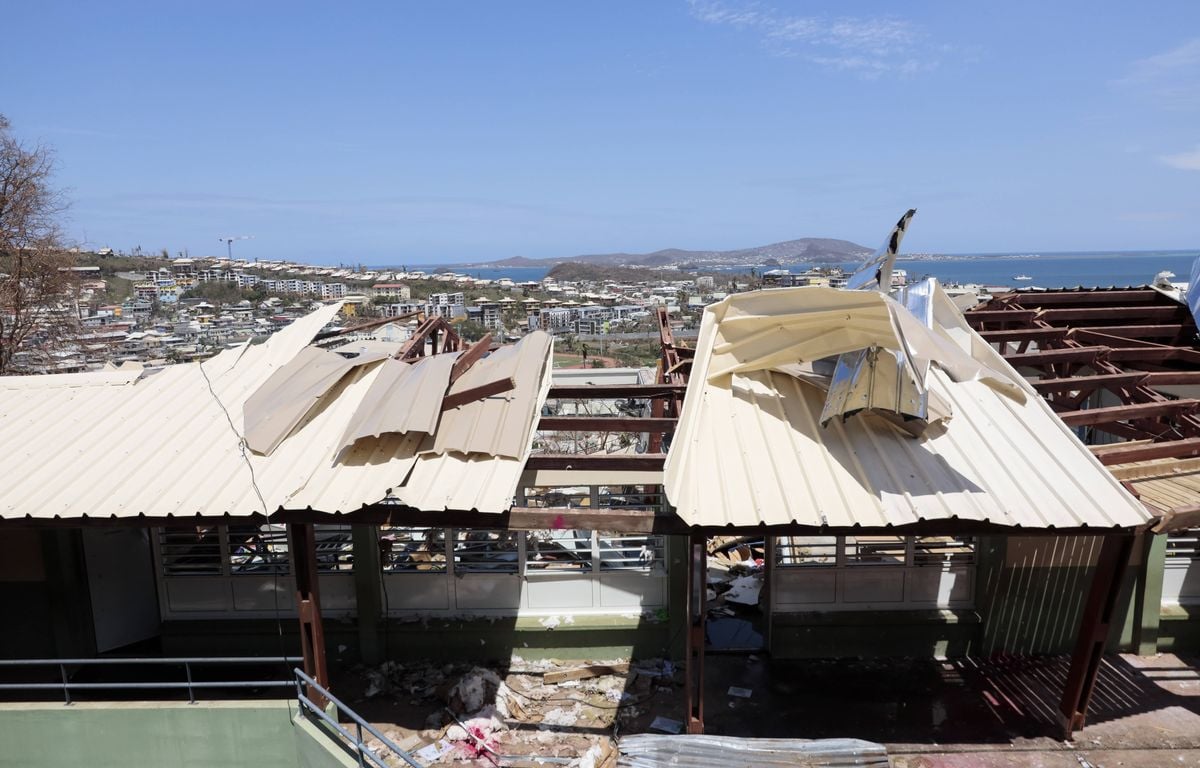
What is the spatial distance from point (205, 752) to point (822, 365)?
8.05m

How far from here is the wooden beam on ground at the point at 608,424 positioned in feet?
27.6

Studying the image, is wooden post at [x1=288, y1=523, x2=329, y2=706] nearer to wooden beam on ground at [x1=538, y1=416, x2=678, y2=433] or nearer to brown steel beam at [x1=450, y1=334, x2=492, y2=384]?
brown steel beam at [x1=450, y1=334, x2=492, y2=384]

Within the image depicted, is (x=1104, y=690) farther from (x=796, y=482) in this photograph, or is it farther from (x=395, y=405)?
(x=395, y=405)

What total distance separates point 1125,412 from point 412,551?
30.6ft

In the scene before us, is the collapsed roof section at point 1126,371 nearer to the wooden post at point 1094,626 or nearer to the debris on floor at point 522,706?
the wooden post at point 1094,626

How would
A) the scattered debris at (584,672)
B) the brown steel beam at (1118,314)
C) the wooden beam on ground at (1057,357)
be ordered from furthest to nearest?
1. the brown steel beam at (1118,314)
2. the wooden beam on ground at (1057,357)
3. the scattered debris at (584,672)

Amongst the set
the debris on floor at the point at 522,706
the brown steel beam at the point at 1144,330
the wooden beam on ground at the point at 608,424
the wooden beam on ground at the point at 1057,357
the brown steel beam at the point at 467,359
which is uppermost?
the brown steel beam at the point at 467,359

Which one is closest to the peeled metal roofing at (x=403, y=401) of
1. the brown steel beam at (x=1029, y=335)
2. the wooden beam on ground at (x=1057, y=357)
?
the wooden beam on ground at (x=1057, y=357)

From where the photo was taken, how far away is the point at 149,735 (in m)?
7.11

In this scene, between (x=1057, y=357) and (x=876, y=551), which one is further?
(x=1057, y=357)

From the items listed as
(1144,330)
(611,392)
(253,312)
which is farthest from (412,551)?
(253,312)

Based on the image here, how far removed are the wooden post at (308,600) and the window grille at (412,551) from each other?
2080 millimetres

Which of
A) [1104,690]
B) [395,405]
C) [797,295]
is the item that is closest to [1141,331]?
[1104,690]

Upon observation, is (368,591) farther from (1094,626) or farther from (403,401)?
(1094,626)
